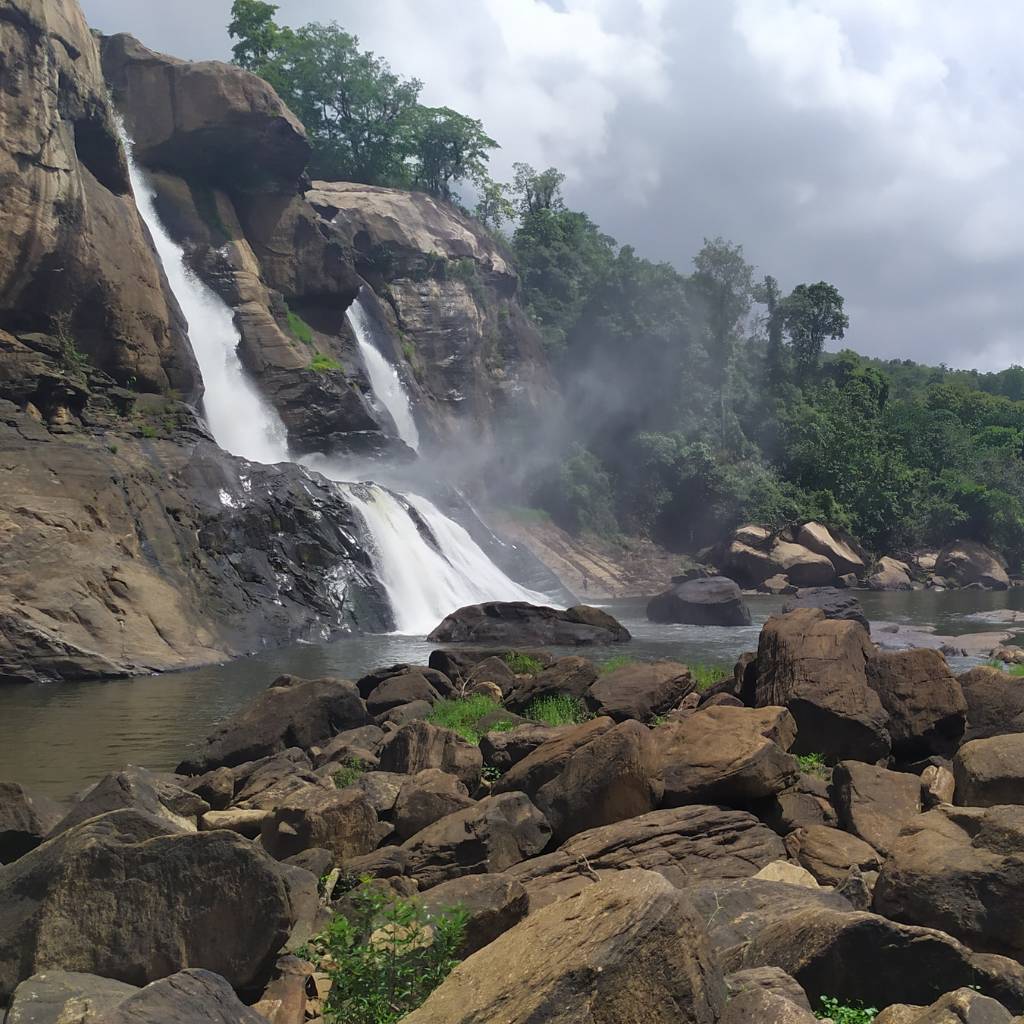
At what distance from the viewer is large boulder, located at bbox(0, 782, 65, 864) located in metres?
7.00

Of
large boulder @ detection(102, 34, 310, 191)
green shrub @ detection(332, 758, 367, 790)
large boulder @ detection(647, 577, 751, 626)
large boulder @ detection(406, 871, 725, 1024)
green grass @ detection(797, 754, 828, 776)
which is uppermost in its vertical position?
large boulder @ detection(102, 34, 310, 191)

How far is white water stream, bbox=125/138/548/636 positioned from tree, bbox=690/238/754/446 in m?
27.8

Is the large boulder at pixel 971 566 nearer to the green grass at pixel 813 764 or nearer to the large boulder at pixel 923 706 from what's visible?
the large boulder at pixel 923 706

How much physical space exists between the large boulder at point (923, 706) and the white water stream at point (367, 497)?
1745cm

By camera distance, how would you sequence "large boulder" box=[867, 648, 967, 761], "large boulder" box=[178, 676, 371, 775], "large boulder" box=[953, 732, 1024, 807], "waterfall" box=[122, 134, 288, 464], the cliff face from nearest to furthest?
1. "large boulder" box=[953, 732, 1024, 807]
2. "large boulder" box=[867, 648, 967, 761]
3. "large boulder" box=[178, 676, 371, 775]
4. the cliff face
5. "waterfall" box=[122, 134, 288, 464]

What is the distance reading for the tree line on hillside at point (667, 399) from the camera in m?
56.1

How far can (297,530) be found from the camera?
1032 inches

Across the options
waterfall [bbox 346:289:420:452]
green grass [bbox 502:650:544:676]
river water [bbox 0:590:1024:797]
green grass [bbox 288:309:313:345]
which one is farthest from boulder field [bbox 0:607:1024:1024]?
waterfall [bbox 346:289:420:452]

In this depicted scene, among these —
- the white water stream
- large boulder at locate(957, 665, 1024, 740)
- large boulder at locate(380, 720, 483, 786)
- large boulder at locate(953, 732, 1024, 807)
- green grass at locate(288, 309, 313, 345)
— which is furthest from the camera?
green grass at locate(288, 309, 313, 345)

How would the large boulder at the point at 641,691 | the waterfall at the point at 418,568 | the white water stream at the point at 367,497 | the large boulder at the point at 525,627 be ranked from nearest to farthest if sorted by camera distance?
the large boulder at the point at 641,691
the large boulder at the point at 525,627
the waterfall at the point at 418,568
the white water stream at the point at 367,497

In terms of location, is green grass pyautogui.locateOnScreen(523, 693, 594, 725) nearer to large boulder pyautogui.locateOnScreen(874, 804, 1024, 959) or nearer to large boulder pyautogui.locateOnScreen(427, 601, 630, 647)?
large boulder pyautogui.locateOnScreen(874, 804, 1024, 959)

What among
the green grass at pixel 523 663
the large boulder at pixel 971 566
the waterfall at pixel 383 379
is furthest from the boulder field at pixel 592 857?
the large boulder at pixel 971 566

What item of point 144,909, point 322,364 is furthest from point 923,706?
point 322,364

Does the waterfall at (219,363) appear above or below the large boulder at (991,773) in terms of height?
above
